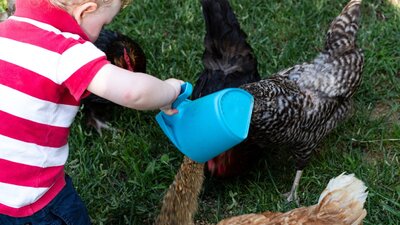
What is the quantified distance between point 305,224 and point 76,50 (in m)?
1.02

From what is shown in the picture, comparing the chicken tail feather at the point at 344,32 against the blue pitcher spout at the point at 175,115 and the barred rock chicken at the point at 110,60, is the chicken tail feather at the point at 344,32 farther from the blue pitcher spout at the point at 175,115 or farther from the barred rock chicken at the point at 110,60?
the blue pitcher spout at the point at 175,115

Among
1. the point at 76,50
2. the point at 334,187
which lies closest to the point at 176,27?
the point at 334,187

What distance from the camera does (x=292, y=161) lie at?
3.13 metres

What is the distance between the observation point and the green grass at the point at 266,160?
9.22ft

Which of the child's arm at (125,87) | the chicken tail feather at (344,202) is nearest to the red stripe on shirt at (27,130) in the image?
the child's arm at (125,87)

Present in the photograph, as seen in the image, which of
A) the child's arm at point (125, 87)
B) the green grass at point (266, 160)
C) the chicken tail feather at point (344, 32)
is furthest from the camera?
the chicken tail feather at point (344, 32)

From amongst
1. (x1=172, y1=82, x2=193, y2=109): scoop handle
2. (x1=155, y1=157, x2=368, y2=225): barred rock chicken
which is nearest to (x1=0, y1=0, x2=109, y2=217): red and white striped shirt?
(x1=172, y1=82, x2=193, y2=109): scoop handle

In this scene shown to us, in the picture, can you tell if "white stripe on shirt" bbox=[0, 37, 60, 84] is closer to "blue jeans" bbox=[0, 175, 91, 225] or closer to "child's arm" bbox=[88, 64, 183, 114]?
"child's arm" bbox=[88, 64, 183, 114]

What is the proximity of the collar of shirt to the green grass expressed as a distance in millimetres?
1263

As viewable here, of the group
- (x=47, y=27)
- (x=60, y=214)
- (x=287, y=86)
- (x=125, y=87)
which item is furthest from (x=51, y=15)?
(x=287, y=86)

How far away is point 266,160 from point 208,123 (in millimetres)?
1211

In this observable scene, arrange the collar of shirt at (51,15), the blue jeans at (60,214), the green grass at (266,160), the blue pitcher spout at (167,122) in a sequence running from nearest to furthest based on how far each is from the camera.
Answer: the collar of shirt at (51,15) → the blue jeans at (60,214) → the blue pitcher spout at (167,122) → the green grass at (266,160)

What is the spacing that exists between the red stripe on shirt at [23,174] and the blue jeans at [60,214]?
0.36 feet

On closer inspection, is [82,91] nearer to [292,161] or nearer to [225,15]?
[225,15]
